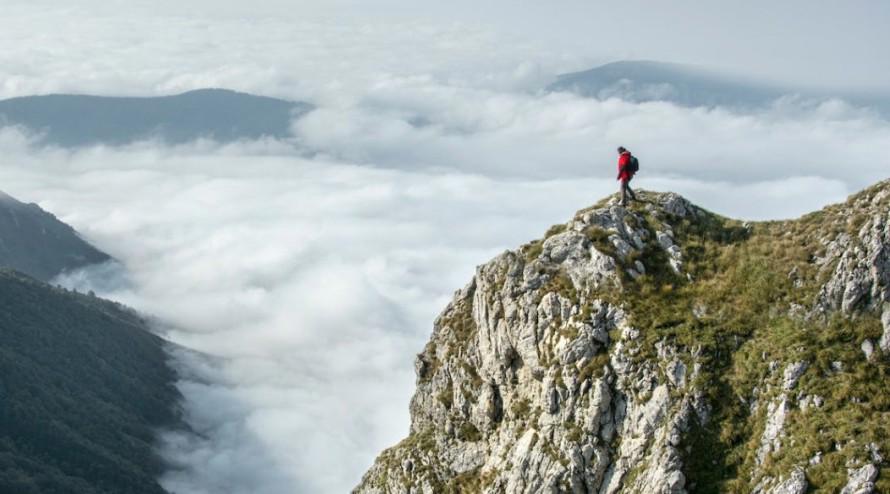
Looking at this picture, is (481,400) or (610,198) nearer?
(481,400)

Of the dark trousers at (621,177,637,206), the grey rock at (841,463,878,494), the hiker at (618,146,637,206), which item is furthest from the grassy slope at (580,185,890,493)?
the hiker at (618,146,637,206)

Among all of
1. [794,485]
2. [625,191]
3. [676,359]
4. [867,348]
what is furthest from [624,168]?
[794,485]

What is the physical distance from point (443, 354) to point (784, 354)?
89.6ft

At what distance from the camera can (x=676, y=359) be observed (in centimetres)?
4184

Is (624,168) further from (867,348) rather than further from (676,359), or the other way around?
(867,348)

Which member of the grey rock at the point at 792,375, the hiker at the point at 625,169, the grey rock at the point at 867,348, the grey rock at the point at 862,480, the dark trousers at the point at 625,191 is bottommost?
the grey rock at the point at 862,480

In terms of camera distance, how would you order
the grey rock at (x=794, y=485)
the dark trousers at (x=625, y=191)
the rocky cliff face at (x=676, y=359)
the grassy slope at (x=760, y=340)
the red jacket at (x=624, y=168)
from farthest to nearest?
the dark trousers at (x=625, y=191), the red jacket at (x=624, y=168), the rocky cliff face at (x=676, y=359), the grassy slope at (x=760, y=340), the grey rock at (x=794, y=485)

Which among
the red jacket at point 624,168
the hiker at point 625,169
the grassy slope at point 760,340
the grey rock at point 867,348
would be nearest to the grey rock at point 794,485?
the grassy slope at point 760,340

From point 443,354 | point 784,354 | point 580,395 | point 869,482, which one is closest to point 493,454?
point 580,395

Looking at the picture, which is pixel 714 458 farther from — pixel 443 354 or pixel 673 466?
pixel 443 354

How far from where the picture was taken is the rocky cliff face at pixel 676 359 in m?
37.4

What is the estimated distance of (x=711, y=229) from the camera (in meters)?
52.2

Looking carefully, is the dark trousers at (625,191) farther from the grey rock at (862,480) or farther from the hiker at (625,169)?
the grey rock at (862,480)

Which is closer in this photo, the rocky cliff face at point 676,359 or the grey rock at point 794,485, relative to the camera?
the grey rock at point 794,485
